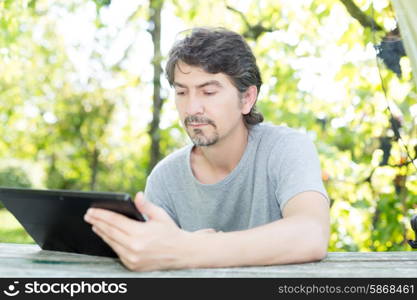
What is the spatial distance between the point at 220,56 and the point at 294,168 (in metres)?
0.47

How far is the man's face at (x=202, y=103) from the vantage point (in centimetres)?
192

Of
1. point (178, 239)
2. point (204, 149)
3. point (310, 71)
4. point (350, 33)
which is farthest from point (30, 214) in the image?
point (310, 71)

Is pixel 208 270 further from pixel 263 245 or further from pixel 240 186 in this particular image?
pixel 240 186

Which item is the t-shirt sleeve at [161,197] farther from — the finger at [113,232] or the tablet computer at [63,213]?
the finger at [113,232]

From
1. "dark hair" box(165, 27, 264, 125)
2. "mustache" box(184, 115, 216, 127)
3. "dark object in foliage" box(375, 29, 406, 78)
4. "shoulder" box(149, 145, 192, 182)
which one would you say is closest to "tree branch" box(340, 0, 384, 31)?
"dark object in foliage" box(375, 29, 406, 78)

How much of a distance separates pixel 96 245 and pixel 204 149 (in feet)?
2.36

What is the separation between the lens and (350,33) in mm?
3627

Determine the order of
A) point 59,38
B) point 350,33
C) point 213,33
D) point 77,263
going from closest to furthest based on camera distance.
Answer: point 77,263
point 213,33
point 350,33
point 59,38

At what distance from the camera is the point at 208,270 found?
4.52 ft

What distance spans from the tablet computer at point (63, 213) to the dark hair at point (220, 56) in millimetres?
705

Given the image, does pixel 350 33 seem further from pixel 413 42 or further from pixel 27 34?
pixel 27 34

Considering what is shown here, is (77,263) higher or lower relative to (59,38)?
lower

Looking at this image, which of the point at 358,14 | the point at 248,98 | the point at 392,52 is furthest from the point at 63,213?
the point at 358,14

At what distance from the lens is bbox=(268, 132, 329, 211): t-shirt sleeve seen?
178 centimetres
